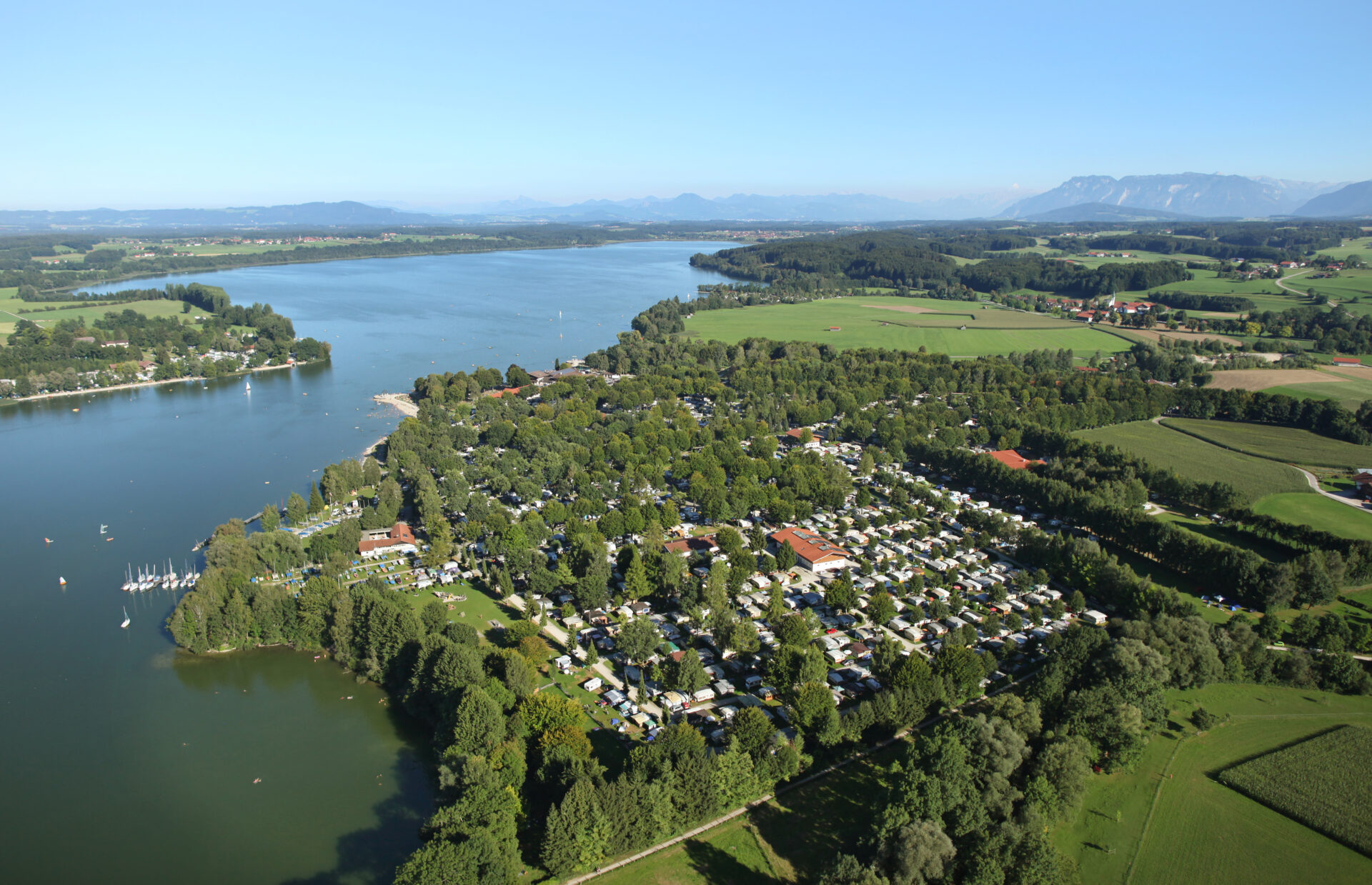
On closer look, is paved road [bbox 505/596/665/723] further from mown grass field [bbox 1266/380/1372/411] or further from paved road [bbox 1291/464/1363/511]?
mown grass field [bbox 1266/380/1372/411]

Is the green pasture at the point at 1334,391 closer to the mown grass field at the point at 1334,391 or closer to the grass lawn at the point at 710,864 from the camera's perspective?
the mown grass field at the point at 1334,391

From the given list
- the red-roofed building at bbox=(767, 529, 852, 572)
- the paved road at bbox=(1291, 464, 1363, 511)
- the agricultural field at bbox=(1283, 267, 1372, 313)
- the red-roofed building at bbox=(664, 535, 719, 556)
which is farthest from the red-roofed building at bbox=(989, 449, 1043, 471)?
the agricultural field at bbox=(1283, 267, 1372, 313)

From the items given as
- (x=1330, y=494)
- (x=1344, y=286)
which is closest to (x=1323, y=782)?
(x=1330, y=494)

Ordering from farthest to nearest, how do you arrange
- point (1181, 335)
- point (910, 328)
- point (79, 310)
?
point (79, 310), point (910, 328), point (1181, 335)

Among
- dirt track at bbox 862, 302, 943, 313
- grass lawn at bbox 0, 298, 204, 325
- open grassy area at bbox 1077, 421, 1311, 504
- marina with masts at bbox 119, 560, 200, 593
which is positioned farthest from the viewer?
dirt track at bbox 862, 302, 943, 313

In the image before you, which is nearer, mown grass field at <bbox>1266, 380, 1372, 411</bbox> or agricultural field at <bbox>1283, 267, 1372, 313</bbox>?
mown grass field at <bbox>1266, 380, 1372, 411</bbox>

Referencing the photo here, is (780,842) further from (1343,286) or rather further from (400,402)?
(1343,286)
